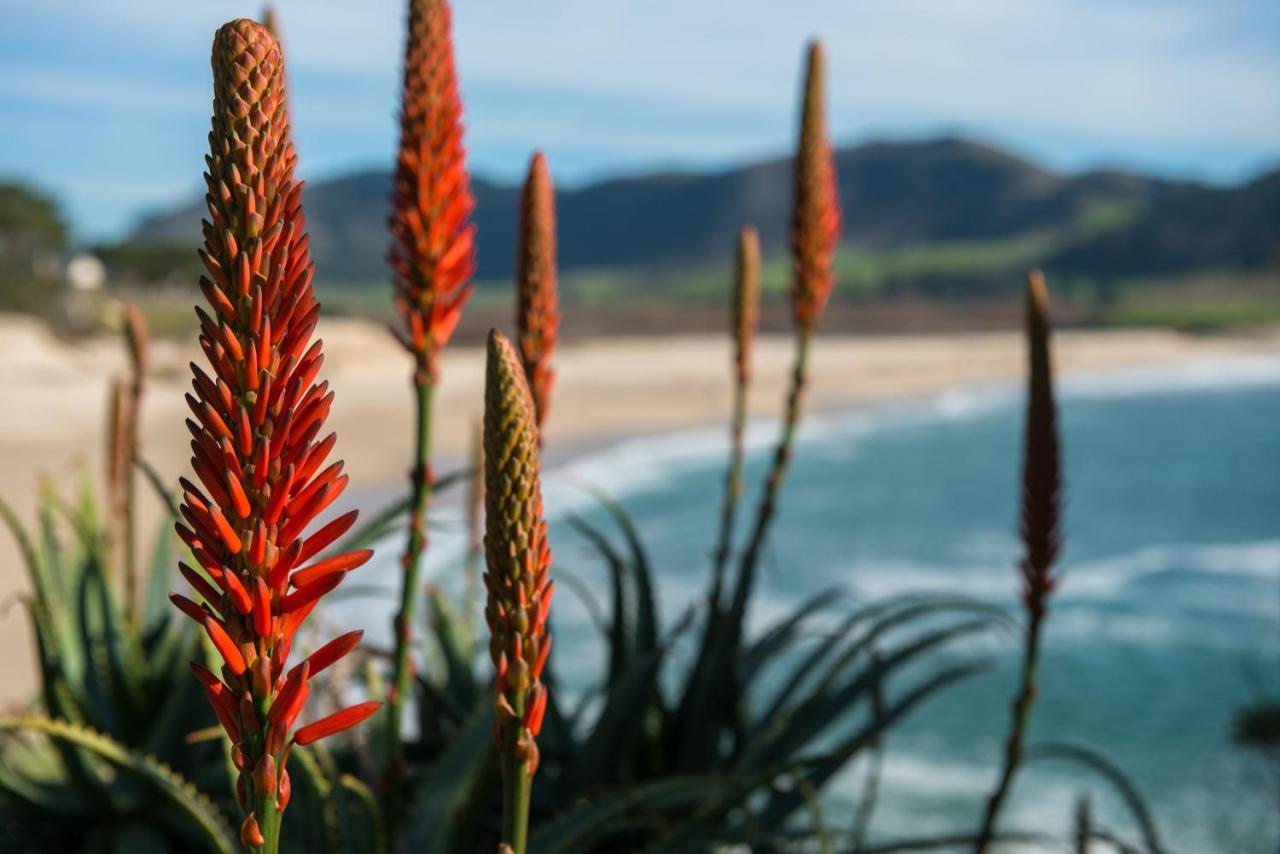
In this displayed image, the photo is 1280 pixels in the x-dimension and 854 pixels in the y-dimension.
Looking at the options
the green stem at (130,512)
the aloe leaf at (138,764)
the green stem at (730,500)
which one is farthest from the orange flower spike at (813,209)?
the green stem at (130,512)

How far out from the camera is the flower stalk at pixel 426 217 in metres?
1.85

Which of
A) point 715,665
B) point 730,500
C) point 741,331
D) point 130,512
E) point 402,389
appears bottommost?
point 402,389

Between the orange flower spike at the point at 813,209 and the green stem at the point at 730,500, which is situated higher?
the orange flower spike at the point at 813,209

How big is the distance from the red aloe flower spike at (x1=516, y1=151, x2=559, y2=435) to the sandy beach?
0.77 m

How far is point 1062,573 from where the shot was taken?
2219 mm

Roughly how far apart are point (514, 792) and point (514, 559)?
269 millimetres

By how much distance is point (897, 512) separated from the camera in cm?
2267

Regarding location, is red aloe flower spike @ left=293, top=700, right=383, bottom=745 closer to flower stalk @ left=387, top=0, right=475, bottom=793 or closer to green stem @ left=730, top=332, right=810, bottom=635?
flower stalk @ left=387, top=0, right=475, bottom=793

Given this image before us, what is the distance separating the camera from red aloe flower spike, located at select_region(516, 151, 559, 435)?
214 cm

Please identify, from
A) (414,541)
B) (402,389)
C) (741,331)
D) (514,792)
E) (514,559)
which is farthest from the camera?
(402,389)

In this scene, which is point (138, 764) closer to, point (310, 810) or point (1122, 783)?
point (310, 810)

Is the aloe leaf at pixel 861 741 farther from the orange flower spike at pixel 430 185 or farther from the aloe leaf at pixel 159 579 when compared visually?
the aloe leaf at pixel 159 579

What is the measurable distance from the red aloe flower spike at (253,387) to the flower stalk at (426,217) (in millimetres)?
943

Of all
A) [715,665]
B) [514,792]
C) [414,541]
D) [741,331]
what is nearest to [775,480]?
[741,331]
